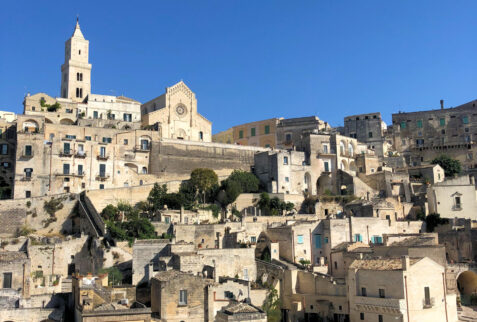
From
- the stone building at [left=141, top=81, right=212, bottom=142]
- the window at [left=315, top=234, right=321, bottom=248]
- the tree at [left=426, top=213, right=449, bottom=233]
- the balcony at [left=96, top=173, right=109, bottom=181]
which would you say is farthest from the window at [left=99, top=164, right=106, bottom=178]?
the tree at [left=426, top=213, right=449, bottom=233]

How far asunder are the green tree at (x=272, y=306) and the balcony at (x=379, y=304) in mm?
4483

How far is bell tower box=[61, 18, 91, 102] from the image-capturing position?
6438cm

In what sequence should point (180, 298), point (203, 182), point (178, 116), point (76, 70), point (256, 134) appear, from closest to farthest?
point (180, 298) → point (203, 182) → point (178, 116) → point (76, 70) → point (256, 134)

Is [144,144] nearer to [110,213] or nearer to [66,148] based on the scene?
[66,148]

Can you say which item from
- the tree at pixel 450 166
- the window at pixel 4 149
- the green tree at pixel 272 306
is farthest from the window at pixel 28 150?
the tree at pixel 450 166

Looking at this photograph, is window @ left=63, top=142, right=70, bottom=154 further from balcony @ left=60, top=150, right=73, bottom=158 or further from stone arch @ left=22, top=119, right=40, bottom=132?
stone arch @ left=22, top=119, right=40, bottom=132

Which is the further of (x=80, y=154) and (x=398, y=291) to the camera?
(x=80, y=154)

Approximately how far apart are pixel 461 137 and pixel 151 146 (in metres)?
35.7

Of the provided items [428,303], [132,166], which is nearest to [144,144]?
[132,166]

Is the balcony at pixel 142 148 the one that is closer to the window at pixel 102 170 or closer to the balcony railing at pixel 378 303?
the window at pixel 102 170

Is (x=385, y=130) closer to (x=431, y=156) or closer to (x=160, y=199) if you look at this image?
(x=431, y=156)

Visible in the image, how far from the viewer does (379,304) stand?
99.3 feet

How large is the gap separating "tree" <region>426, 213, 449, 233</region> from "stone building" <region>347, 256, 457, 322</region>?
44.7ft

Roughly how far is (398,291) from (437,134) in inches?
1572
